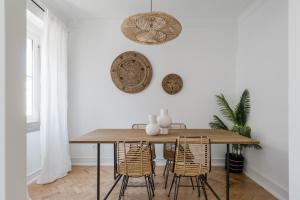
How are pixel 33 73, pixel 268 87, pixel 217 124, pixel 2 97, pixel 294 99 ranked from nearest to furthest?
pixel 2 97, pixel 294 99, pixel 268 87, pixel 33 73, pixel 217 124

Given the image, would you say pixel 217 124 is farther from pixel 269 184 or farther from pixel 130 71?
pixel 130 71

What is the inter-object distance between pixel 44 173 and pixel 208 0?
12.3ft

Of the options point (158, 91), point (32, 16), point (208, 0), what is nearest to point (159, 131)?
point (158, 91)

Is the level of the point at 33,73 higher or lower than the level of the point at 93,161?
higher

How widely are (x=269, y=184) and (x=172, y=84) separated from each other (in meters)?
2.26

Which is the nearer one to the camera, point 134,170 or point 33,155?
point 134,170

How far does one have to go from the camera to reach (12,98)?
85 cm

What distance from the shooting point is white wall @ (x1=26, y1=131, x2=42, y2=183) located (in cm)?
306

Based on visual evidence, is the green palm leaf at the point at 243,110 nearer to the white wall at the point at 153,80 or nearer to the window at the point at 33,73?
the white wall at the point at 153,80

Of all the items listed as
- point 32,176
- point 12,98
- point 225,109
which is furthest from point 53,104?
point 225,109

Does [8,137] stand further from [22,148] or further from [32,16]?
[32,16]

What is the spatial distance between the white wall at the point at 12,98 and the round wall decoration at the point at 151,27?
1509 mm

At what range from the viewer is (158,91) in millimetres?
4016

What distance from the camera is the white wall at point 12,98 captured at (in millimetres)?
827
